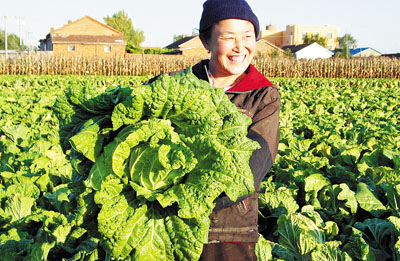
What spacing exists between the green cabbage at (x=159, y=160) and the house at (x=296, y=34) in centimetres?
9432

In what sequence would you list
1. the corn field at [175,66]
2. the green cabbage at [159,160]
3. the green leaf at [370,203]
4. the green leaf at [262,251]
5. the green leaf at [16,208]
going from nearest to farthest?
the green cabbage at [159,160] → the green leaf at [262,251] → the green leaf at [16,208] → the green leaf at [370,203] → the corn field at [175,66]

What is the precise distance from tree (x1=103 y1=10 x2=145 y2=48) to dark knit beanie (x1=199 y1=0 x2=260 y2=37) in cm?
8743

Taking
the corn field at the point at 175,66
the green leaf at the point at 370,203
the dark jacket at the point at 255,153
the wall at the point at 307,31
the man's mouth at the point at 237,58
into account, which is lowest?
the green leaf at the point at 370,203

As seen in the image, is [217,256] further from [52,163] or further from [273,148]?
[52,163]

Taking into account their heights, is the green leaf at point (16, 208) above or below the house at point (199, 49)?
below

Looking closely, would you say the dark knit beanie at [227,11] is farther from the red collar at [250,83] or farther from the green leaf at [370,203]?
the green leaf at [370,203]

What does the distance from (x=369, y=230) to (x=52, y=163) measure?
3543 millimetres

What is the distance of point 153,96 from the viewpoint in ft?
5.52

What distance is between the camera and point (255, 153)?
2002 millimetres

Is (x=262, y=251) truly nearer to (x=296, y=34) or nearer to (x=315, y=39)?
(x=315, y=39)

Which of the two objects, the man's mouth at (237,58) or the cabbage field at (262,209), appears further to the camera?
the man's mouth at (237,58)

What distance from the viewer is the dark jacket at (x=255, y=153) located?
2.08 metres

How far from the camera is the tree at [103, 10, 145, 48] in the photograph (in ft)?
284

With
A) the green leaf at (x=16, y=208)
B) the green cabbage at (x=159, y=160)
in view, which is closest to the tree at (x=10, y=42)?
the green leaf at (x=16, y=208)
